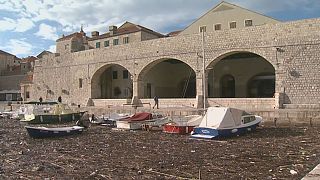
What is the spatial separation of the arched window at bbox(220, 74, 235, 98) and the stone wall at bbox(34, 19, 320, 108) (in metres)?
6.69

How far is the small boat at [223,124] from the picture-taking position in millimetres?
14141

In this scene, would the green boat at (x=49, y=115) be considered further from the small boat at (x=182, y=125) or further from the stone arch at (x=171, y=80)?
the stone arch at (x=171, y=80)

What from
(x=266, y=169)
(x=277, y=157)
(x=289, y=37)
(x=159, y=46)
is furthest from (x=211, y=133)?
(x=159, y=46)

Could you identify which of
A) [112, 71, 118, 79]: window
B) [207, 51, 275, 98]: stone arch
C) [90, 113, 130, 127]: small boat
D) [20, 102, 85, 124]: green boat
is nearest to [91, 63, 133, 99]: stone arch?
[112, 71, 118, 79]: window

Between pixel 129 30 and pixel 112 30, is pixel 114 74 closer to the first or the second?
pixel 112 30

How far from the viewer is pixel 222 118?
47.8 feet

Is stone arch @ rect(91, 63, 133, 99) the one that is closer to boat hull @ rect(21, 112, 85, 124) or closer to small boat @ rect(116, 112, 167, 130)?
boat hull @ rect(21, 112, 85, 124)

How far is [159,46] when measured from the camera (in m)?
28.0

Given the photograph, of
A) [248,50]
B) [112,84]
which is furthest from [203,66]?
[112,84]

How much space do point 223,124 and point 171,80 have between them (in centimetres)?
2120

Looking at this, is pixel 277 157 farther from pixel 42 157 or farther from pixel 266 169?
pixel 42 157

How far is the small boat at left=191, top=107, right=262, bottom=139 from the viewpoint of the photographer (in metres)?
14.1

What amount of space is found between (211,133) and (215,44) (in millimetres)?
12226

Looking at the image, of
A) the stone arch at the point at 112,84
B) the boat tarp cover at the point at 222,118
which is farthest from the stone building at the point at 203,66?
the boat tarp cover at the point at 222,118
